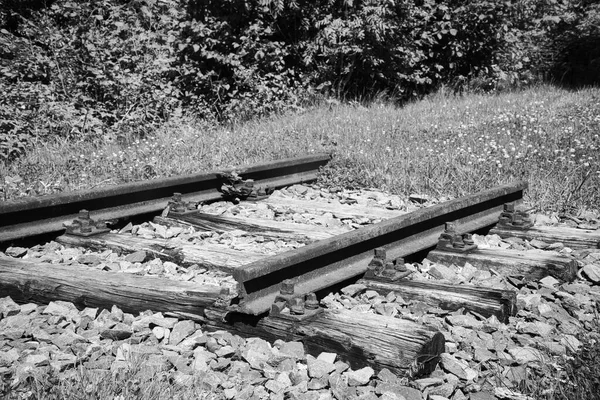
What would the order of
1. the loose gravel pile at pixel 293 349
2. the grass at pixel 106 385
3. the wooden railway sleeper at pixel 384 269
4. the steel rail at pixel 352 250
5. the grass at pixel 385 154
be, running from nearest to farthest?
the grass at pixel 106 385 → the loose gravel pile at pixel 293 349 → the steel rail at pixel 352 250 → the wooden railway sleeper at pixel 384 269 → the grass at pixel 385 154

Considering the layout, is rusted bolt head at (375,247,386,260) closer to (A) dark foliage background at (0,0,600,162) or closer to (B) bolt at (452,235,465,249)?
(B) bolt at (452,235,465,249)

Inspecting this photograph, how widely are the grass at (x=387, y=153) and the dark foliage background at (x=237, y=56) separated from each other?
992 mm

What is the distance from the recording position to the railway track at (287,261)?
3.42 m

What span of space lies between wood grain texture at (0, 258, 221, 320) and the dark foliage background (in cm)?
464

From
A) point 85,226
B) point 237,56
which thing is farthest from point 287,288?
point 237,56

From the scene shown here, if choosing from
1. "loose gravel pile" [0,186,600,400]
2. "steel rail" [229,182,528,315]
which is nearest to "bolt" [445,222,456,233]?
"steel rail" [229,182,528,315]

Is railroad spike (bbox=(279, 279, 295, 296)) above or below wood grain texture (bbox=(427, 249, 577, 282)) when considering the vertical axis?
above

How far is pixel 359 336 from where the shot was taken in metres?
3.20

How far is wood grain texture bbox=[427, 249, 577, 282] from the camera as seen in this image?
14.3 feet

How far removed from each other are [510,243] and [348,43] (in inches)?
372

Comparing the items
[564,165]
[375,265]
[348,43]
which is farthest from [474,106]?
[375,265]

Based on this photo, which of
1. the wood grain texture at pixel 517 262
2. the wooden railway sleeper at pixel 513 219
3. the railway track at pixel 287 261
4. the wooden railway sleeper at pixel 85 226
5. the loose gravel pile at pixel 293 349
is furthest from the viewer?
the wooden railway sleeper at pixel 513 219

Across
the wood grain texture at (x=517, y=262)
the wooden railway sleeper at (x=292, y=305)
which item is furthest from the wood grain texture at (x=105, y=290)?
the wood grain texture at (x=517, y=262)

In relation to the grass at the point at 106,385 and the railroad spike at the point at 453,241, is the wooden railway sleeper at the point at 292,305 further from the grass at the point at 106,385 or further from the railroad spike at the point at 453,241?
the railroad spike at the point at 453,241
